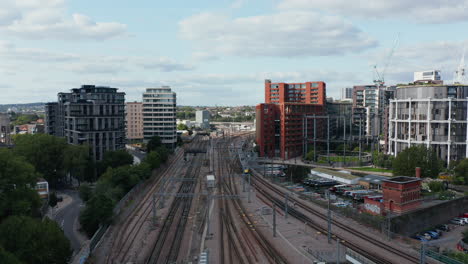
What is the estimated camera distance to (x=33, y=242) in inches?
1212

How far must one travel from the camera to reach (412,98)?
89438 millimetres

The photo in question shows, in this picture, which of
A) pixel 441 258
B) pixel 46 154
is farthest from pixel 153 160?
pixel 441 258

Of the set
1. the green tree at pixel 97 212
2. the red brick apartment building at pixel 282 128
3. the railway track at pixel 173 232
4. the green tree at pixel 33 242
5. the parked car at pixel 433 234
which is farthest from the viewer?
the red brick apartment building at pixel 282 128

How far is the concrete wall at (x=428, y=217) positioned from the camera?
48.1 m

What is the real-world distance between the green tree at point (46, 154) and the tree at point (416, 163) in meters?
65.9

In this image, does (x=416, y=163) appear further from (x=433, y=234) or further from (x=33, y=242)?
(x=33, y=242)

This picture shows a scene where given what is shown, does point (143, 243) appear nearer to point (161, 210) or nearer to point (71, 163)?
point (161, 210)

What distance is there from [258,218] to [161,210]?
1570 centimetres

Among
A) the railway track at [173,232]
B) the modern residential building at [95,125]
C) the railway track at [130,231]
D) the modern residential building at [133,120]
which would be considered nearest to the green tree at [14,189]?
the railway track at [130,231]

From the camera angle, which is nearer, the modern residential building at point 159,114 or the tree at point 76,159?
the tree at point 76,159

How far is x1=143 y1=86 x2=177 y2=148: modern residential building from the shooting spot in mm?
129500

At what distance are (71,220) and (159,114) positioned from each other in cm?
7715

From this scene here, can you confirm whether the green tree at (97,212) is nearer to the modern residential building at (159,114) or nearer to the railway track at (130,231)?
the railway track at (130,231)

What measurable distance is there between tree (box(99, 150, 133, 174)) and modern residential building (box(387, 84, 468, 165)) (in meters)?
66.4
